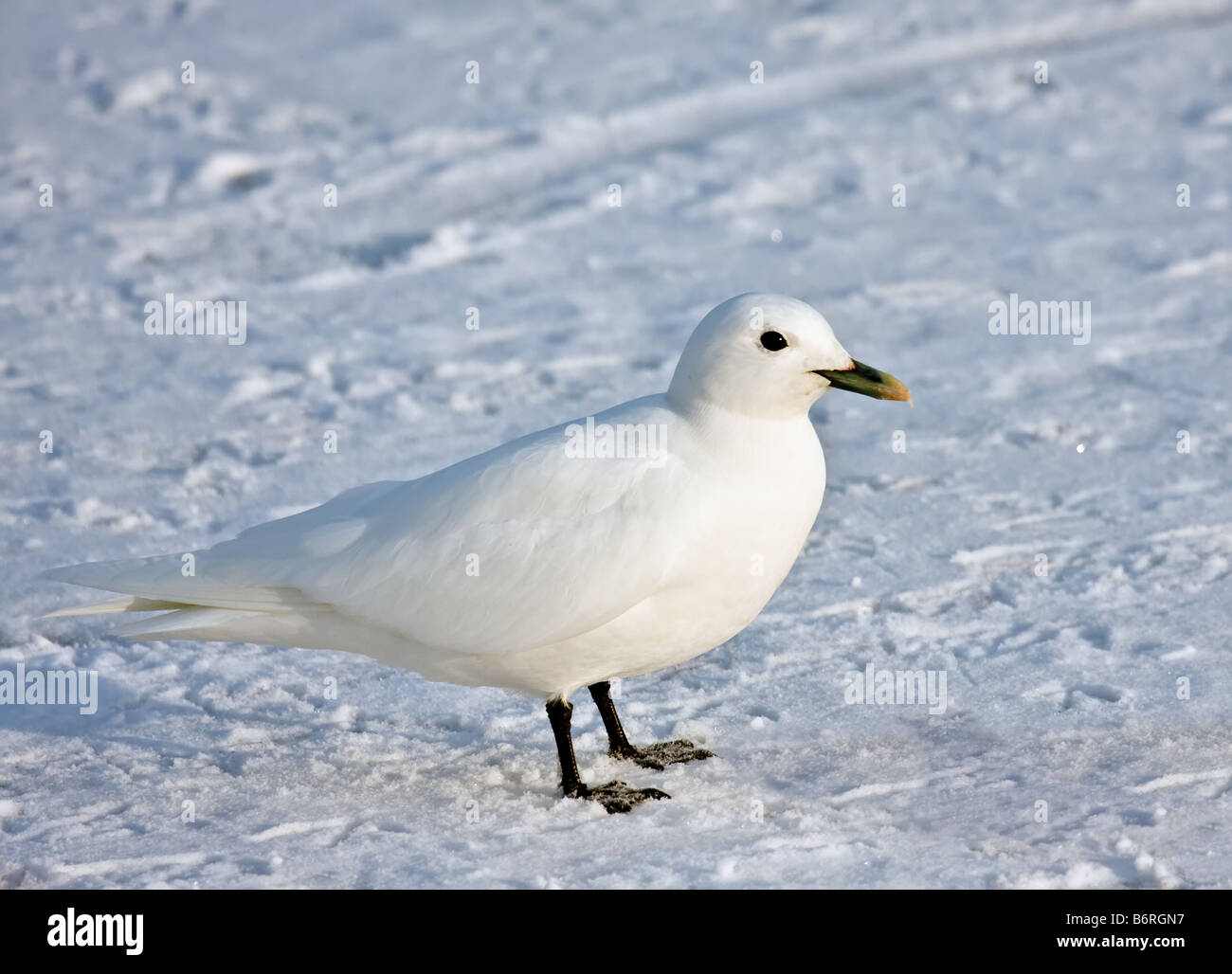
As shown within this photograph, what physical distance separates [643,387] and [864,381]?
292 centimetres

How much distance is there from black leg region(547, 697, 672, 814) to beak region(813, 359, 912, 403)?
1049 mm

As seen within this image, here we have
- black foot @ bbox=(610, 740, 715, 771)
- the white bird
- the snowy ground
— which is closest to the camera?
the white bird

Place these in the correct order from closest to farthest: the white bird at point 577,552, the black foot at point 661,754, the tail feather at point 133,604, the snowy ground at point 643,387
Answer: the white bird at point 577,552, the snowy ground at point 643,387, the tail feather at point 133,604, the black foot at point 661,754

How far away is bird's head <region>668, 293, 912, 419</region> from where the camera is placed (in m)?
3.66

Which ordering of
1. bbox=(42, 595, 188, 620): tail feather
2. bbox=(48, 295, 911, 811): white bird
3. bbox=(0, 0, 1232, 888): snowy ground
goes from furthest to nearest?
bbox=(42, 595, 188, 620): tail feather, bbox=(0, 0, 1232, 888): snowy ground, bbox=(48, 295, 911, 811): white bird

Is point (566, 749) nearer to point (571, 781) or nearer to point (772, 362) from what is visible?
Result: point (571, 781)

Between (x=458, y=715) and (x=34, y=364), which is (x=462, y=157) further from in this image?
(x=458, y=715)

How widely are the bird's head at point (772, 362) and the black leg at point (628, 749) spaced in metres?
0.88

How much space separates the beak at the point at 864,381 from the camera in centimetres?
368

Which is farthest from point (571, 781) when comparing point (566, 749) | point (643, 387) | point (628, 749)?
point (643, 387)

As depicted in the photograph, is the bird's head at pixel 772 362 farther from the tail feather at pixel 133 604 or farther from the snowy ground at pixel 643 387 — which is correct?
the tail feather at pixel 133 604

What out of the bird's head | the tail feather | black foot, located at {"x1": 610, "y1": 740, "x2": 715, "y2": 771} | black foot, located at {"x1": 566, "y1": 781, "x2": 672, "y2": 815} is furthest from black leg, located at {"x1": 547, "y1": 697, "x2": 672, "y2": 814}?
the tail feather

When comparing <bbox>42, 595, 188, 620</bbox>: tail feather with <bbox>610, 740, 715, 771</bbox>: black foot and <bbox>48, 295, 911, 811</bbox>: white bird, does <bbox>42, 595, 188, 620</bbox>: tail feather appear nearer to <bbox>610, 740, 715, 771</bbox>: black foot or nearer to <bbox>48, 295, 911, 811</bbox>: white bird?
<bbox>48, 295, 911, 811</bbox>: white bird

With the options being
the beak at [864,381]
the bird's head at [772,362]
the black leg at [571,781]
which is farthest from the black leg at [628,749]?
the beak at [864,381]
